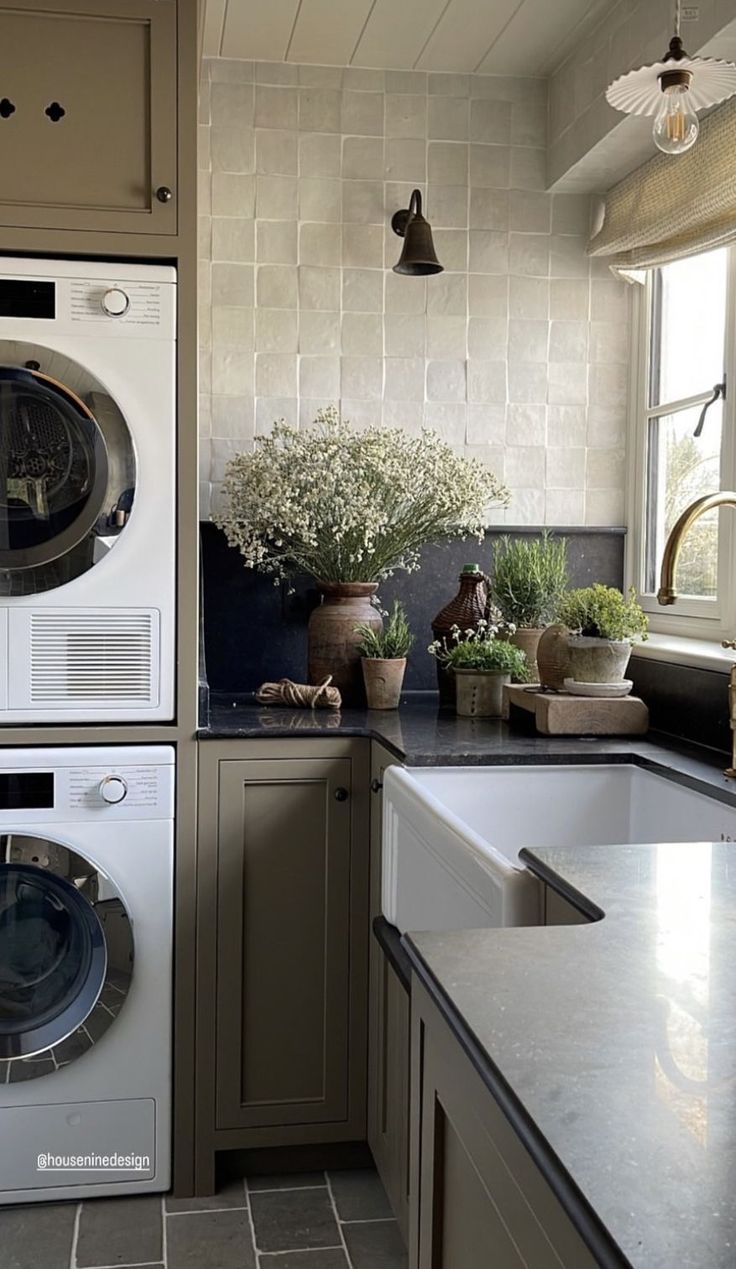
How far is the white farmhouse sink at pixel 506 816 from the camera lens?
186 cm

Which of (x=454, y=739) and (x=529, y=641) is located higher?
(x=529, y=641)

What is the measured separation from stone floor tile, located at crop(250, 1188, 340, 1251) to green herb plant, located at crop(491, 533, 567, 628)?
1356 millimetres

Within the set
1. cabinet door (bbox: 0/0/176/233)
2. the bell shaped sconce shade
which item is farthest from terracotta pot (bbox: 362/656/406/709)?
cabinet door (bbox: 0/0/176/233)

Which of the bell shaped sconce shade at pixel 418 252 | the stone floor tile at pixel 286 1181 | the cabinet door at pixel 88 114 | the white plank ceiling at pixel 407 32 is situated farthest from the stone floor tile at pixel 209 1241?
the white plank ceiling at pixel 407 32

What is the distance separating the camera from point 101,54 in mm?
2361

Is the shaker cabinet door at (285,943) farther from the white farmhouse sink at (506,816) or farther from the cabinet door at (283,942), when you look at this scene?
the white farmhouse sink at (506,816)

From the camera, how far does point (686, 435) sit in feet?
9.75

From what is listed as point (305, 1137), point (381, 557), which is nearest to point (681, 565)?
point (381, 557)

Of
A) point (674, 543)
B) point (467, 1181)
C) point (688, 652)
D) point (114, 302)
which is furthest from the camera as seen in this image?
point (688, 652)

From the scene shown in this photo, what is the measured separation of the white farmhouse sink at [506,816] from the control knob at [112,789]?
537 mm

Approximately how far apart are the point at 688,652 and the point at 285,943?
1.04 meters

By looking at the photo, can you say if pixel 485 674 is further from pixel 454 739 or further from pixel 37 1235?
pixel 37 1235

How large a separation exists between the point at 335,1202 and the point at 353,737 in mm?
937

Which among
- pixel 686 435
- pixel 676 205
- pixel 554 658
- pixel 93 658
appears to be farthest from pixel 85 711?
pixel 676 205
